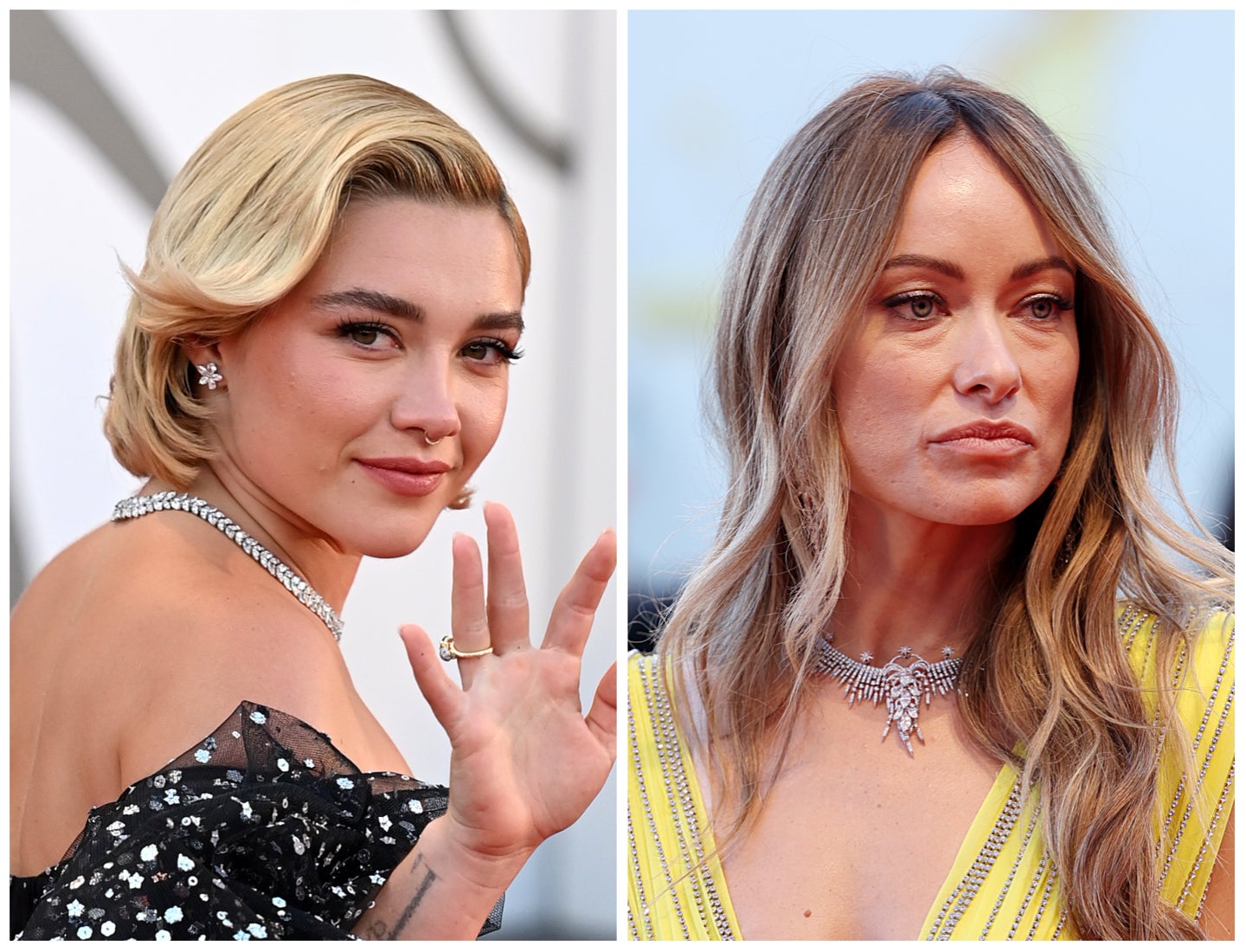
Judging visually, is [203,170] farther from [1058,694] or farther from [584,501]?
[1058,694]

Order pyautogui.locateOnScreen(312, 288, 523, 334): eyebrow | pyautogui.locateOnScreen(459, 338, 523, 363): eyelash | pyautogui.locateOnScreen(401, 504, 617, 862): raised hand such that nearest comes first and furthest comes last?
pyautogui.locateOnScreen(401, 504, 617, 862): raised hand, pyautogui.locateOnScreen(312, 288, 523, 334): eyebrow, pyautogui.locateOnScreen(459, 338, 523, 363): eyelash

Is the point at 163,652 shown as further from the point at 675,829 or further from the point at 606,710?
the point at 675,829

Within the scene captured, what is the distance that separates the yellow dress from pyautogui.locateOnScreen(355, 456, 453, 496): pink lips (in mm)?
606

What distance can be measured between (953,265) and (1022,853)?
80 centimetres

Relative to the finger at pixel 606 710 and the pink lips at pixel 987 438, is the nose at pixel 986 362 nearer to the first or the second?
the pink lips at pixel 987 438

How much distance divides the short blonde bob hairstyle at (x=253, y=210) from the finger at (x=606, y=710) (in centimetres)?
66

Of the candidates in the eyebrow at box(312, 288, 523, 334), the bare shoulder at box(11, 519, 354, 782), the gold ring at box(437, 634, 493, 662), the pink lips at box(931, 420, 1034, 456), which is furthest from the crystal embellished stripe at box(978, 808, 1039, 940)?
the eyebrow at box(312, 288, 523, 334)

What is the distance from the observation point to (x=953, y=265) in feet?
5.95

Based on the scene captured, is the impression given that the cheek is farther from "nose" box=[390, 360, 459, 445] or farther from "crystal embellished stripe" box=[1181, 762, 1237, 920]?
"crystal embellished stripe" box=[1181, 762, 1237, 920]

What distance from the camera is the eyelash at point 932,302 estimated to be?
1.84 metres

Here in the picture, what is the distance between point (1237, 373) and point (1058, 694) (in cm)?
55

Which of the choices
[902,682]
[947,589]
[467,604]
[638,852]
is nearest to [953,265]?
[947,589]

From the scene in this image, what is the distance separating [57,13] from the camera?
Result: 6.93ft

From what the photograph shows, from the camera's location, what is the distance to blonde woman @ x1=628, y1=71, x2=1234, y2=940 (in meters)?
1.81
